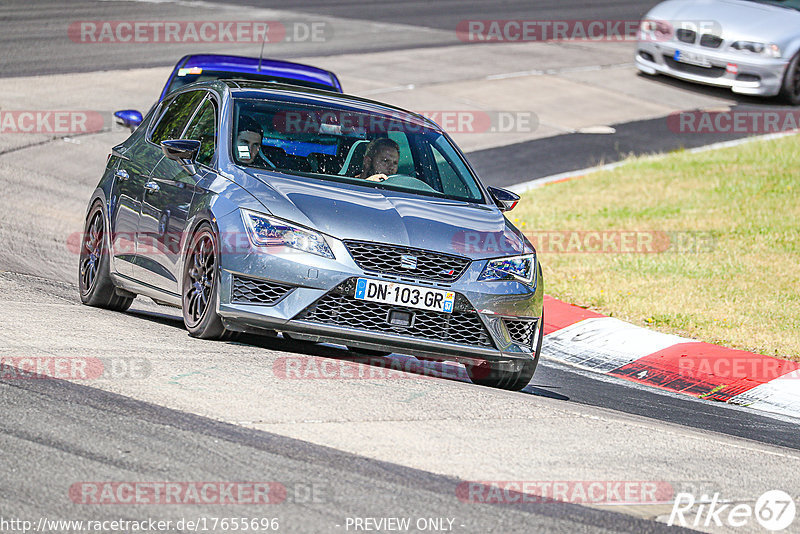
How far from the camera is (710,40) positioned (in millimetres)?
20328

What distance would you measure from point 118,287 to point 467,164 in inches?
103

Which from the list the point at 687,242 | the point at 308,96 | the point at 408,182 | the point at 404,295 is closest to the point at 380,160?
the point at 408,182

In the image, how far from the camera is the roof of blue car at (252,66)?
1341 centimetres

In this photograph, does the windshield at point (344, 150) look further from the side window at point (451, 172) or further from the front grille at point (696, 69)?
the front grille at point (696, 69)

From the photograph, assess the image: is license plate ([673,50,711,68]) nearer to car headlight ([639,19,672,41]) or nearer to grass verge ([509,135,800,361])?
car headlight ([639,19,672,41])

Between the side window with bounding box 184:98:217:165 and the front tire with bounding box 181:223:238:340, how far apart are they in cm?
73

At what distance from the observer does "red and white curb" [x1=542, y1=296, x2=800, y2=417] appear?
9.07 metres

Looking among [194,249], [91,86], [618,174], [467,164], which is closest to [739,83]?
[618,174]

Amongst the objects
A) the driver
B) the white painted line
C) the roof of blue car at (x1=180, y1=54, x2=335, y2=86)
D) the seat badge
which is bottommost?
the white painted line

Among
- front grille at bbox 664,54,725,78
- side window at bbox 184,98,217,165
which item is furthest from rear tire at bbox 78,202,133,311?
front grille at bbox 664,54,725,78

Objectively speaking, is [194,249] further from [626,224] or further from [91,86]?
[91,86]

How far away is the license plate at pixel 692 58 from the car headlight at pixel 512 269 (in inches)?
541

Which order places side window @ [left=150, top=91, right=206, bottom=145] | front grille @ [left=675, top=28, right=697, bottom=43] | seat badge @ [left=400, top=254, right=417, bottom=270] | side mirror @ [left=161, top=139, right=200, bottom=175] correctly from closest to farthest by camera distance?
seat badge @ [left=400, top=254, right=417, bottom=270], side mirror @ [left=161, top=139, right=200, bottom=175], side window @ [left=150, top=91, right=206, bottom=145], front grille @ [left=675, top=28, right=697, bottom=43]

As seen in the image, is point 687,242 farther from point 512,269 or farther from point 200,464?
point 200,464
